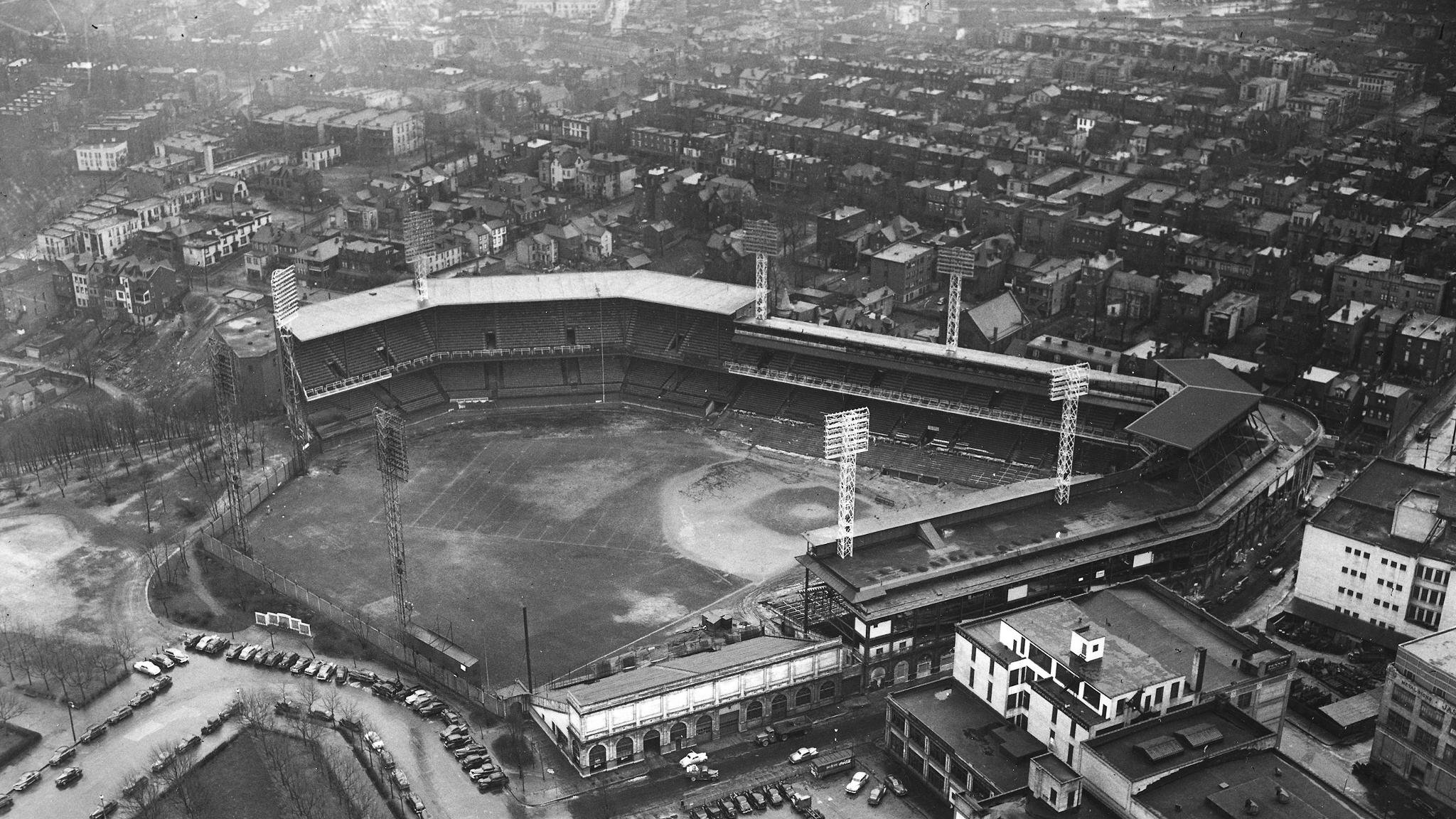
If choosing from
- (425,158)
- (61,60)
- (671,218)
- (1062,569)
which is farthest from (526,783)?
(61,60)

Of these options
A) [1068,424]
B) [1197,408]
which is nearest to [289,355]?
[1068,424]

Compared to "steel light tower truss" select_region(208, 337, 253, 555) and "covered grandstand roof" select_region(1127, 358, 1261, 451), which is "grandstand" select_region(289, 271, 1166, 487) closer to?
"covered grandstand roof" select_region(1127, 358, 1261, 451)

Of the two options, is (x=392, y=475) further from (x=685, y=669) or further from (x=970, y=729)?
(x=970, y=729)

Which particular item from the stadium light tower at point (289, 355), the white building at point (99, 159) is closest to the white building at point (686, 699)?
the stadium light tower at point (289, 355)

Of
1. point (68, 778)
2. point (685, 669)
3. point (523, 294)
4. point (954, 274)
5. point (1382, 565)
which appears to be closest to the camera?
point (68, 778)

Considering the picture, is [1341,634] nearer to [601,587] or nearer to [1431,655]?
[1431,655]

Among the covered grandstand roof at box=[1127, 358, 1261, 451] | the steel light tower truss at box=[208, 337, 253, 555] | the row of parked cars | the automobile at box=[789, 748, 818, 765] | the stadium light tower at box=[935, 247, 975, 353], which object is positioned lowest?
the automobile at box=[789, 748, 818, 765]

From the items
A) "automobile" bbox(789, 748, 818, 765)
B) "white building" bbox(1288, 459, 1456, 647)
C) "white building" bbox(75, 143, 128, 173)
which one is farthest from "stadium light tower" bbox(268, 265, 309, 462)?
"white building" bbox(75, 143, 128, 173)

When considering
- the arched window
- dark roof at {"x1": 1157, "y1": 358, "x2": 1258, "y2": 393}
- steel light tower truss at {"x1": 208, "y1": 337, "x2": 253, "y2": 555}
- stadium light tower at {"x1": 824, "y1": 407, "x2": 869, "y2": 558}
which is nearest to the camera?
the arched window
